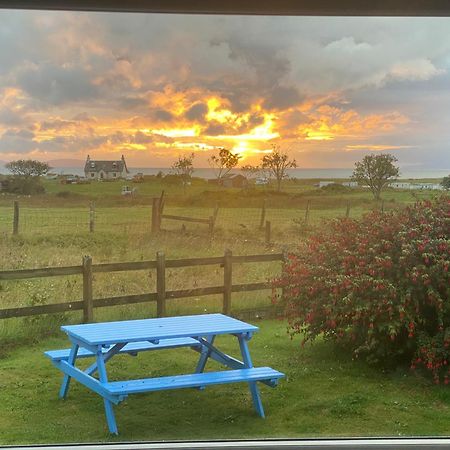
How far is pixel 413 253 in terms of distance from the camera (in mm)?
3730

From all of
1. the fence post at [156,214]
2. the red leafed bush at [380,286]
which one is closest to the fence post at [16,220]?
the fence post at [156,214]

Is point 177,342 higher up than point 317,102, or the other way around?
point 317,102

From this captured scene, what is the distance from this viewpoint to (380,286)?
3.68 metres

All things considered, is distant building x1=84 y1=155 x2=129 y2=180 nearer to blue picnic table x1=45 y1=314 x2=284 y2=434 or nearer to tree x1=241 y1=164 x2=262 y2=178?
tree x1=241 y1=164 x2=262 y2=178

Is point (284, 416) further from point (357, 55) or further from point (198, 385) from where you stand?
point (357, 55)

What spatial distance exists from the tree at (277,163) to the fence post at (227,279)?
0.43 metres

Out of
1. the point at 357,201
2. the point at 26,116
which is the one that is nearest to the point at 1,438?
the point at 26,116

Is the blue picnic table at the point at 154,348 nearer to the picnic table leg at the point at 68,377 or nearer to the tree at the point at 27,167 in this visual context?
the picnic table leg at the point at 68,377

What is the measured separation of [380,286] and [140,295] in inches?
46.3

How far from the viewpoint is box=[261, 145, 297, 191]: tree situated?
3711 mm

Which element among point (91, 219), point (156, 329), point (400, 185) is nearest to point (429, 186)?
point (400, 185)

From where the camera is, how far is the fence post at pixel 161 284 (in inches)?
143

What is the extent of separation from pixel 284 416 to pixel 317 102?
5.03 ft

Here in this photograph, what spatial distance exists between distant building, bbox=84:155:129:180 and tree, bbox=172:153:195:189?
24cm
